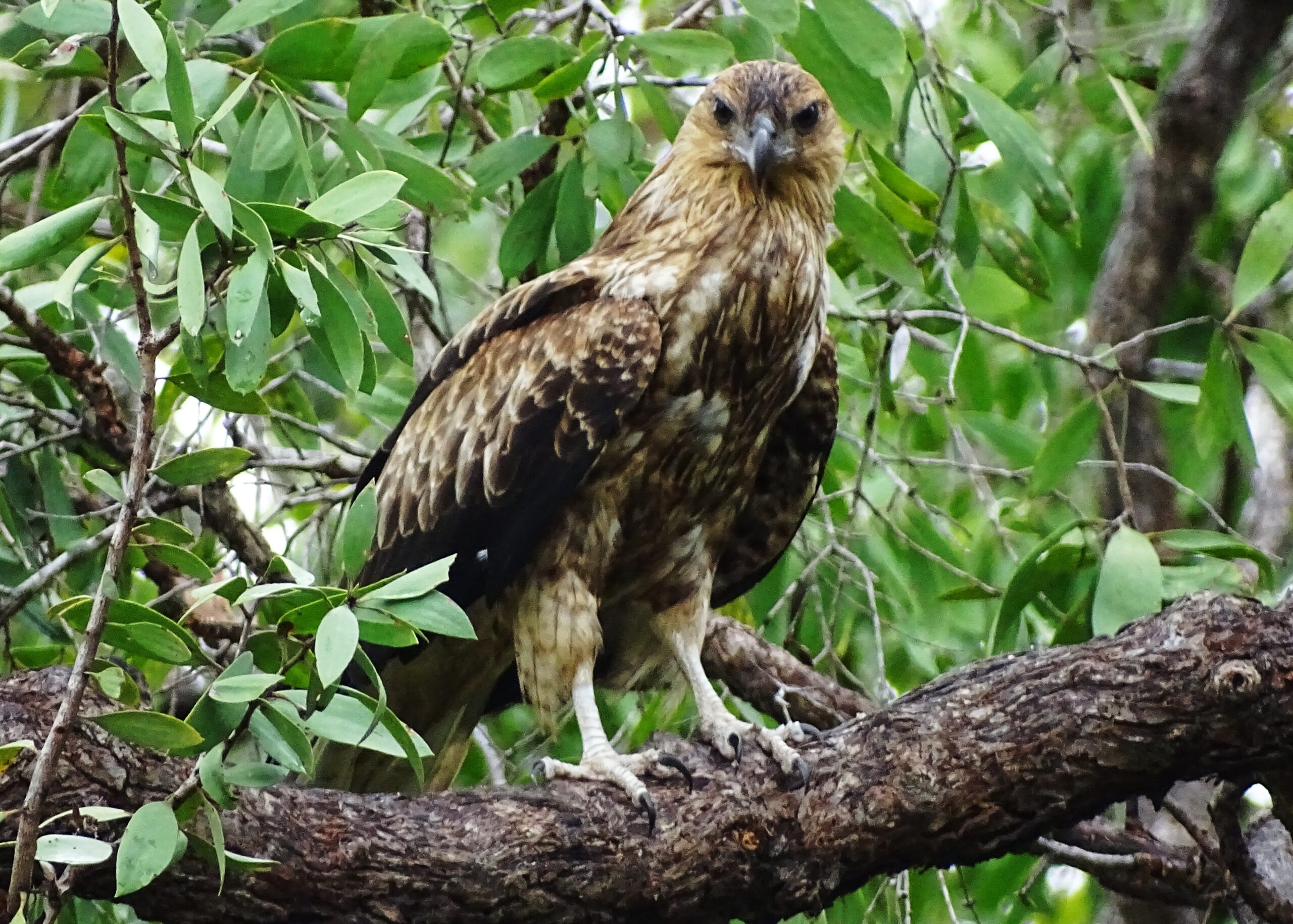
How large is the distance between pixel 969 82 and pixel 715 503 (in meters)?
1.25

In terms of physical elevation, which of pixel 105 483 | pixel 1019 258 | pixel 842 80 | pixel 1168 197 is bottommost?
pixel 1168 197

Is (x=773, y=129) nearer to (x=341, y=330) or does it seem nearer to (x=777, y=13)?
(x=777, y=13)

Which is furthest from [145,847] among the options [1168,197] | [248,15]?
[1168,197]

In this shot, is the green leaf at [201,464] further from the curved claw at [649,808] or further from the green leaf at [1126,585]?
the green leaf at [1126,585]

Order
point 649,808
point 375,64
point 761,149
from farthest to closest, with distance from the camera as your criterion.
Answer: point 761,149 < point 375,64 < point 649,808

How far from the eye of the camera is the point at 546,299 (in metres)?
3.68

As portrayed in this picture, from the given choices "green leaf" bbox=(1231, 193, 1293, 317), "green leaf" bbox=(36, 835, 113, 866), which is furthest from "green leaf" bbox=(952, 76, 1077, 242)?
"green leaf" bbox=(36, 835, 113, 866)

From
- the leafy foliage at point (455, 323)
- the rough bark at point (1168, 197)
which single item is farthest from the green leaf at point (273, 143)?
the rough bark at point (1168, 197)

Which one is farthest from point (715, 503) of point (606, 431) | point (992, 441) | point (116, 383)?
point (116, 383)

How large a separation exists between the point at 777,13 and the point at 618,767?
1.67 meters

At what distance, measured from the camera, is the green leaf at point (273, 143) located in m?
3.17

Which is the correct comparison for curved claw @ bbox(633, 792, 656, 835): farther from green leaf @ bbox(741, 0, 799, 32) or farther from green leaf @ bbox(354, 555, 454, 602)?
green leaf @ bbox(741, 0, 799, 32)

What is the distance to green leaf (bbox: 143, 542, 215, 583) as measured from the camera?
2496 millimetres

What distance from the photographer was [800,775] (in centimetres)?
304
